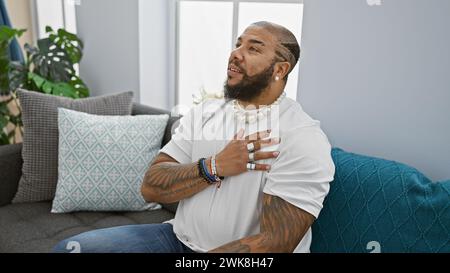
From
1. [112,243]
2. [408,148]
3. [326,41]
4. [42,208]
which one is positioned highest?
[326,41]

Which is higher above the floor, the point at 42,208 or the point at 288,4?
the point at 288,4

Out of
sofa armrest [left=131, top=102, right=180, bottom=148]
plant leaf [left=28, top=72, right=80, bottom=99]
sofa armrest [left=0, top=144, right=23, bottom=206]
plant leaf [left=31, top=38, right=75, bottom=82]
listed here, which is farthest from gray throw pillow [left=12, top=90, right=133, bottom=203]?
plant leaf [left=31, top=38, right=75, bottom=82]

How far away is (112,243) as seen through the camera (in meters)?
0.91

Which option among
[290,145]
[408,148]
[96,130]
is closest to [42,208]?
[96,130]

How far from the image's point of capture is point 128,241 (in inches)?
36.3

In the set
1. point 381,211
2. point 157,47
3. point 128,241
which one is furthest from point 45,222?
point 381,211

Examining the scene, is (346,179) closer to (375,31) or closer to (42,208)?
(375,31)

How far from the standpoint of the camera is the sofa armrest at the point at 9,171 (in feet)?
4.76

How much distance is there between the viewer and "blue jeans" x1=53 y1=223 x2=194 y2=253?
893 mm

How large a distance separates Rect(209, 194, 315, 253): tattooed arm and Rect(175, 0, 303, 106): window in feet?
1.15

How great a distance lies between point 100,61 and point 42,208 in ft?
2.78

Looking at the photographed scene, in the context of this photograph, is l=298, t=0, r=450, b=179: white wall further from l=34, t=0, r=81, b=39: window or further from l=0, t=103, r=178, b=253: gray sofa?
l=34, t=0, r=81, b=39: window

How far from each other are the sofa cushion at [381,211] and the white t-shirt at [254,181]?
9 cm

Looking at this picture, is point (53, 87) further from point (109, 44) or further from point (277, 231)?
point (277, 231)
